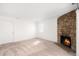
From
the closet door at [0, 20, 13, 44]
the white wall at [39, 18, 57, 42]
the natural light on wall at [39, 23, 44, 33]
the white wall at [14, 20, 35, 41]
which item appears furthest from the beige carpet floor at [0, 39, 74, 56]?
the natural light on wall at [39, 23, 44, 33]

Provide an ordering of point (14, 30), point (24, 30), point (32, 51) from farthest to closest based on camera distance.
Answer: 1. point (24, 30)
2. point (14, 30)
3. point (32, 51)

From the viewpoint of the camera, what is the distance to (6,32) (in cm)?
513

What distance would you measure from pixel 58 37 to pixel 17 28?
9.83ft

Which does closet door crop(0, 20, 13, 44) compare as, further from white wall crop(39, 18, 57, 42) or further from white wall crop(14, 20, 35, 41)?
white wall crop(39, 18, 57, 42)

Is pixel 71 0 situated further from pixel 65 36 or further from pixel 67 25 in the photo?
pixel 65 36

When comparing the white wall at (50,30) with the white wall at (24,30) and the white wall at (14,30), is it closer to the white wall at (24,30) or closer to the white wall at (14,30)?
the white wall at (24,30)

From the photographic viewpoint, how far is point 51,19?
19.2 feet

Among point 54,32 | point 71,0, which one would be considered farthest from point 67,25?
point 71,0

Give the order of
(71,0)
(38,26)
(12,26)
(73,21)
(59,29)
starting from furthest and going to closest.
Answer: (38,26)
(12,26)
(59,29)
(73,21)
(71,0)

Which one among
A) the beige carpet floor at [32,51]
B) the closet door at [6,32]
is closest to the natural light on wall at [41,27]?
the closet door at [6,32]

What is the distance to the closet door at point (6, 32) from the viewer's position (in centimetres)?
488

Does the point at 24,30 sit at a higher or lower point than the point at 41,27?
lower

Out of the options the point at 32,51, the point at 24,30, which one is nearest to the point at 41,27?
the point at 24,30

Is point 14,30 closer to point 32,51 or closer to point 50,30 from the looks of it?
point 50,30
